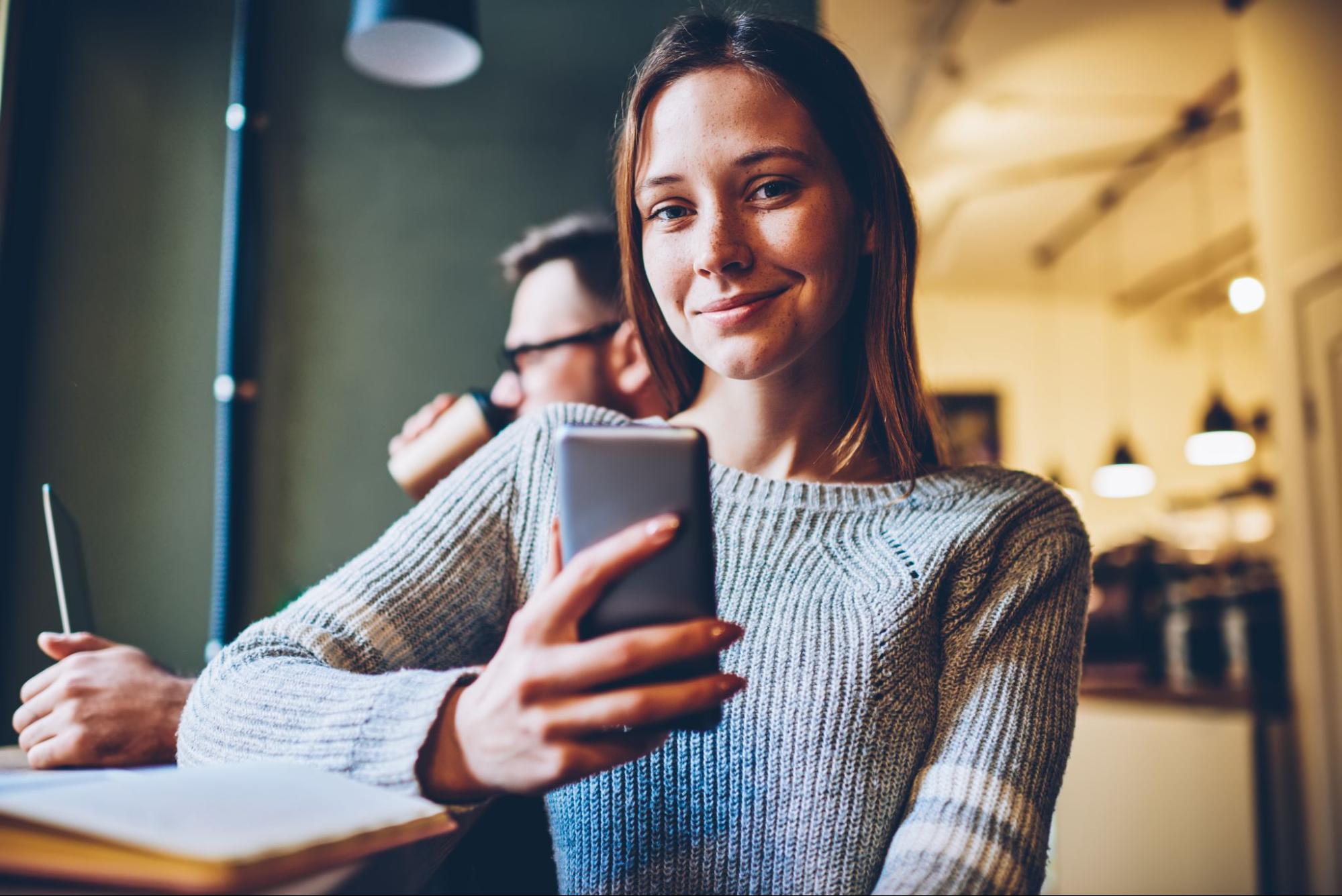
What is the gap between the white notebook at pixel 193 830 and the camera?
0.41 meters

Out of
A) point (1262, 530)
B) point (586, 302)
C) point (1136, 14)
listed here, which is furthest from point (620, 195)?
point (1262, 530)

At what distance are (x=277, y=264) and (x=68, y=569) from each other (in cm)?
72

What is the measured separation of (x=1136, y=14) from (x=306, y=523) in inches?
135

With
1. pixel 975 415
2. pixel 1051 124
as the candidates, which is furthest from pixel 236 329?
pixel 975 415

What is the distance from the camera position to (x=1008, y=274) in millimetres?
6422

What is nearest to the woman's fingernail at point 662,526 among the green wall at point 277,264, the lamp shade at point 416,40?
the green wall at point 277,264

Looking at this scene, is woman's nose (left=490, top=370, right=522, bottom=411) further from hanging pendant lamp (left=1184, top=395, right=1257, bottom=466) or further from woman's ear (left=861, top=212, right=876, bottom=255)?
hanging pendant lamp (left=1184, top=395, right=1257, bottom=466)

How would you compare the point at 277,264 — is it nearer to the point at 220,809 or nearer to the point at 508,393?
the point at 508,393

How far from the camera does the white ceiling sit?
3.46m

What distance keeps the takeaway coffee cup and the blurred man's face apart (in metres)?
0.09

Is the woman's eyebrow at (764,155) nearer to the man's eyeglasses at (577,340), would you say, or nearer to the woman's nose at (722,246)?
the woman's nose at (722,246)

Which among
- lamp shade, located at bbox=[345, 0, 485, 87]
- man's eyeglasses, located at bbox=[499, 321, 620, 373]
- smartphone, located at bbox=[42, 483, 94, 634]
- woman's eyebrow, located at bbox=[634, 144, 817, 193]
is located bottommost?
smartphone, located at bbox=[42, 483, 94, 634]

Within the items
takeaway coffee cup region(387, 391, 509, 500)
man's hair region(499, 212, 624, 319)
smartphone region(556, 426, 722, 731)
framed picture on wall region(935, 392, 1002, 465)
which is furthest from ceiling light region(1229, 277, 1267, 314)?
smartphone region(556, 426, 722, 731)

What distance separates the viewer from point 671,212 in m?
0.91
